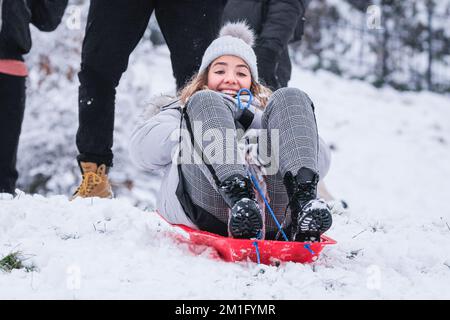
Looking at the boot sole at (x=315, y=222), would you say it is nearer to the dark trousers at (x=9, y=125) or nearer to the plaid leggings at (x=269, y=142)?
the plaid leggings at (x=269, y=142)

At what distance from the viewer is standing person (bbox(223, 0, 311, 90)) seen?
339 cm

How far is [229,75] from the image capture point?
8.64 ft

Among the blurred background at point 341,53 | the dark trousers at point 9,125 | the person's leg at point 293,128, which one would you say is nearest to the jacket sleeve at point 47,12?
the dark trousers at point 9,125

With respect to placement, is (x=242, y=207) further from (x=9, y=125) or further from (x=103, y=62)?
(x=9, y=125)

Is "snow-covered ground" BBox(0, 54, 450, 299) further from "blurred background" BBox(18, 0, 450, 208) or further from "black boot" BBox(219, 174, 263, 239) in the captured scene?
"blurred background" BBox(18, 0, 450, 208)

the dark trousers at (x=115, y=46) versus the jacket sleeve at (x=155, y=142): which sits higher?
the dark trousers at (x=115, y=46)

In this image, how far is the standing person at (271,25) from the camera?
11.1 feet

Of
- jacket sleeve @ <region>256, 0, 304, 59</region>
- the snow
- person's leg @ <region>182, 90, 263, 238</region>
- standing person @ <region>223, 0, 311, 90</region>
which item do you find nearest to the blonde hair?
person's leg @ <region>182, 90, 263, 238</region>

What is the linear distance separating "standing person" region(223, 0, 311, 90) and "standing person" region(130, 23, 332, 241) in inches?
35.3

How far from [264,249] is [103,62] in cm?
133

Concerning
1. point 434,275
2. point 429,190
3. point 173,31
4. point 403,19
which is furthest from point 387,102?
point 434,275

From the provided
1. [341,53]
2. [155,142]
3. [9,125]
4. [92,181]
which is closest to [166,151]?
[155,142]

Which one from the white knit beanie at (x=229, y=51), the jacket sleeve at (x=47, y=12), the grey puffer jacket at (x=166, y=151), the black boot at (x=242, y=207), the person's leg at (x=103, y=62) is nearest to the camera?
the black boot at (x=242, y=207)

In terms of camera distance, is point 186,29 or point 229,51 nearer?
point 229,51
